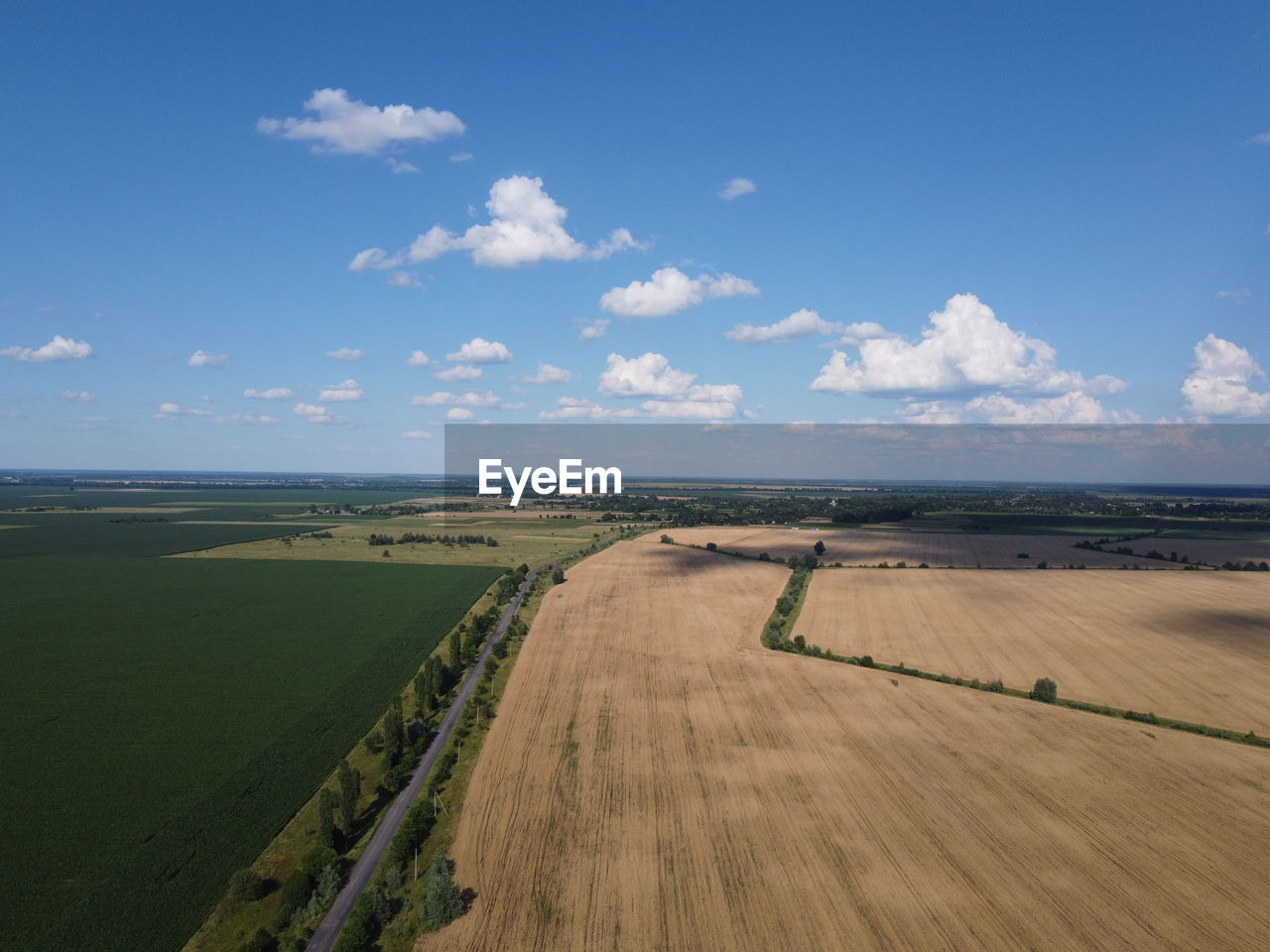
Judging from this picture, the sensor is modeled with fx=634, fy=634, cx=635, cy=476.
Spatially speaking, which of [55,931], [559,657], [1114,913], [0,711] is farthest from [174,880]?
[1114,913]

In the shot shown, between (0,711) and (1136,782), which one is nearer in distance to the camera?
(1136,782)

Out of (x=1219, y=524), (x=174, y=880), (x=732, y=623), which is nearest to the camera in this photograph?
(x=174, y=880)

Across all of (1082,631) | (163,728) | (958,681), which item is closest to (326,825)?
(163,728)

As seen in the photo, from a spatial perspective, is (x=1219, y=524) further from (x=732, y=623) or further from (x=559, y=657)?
(x=559, y=657)

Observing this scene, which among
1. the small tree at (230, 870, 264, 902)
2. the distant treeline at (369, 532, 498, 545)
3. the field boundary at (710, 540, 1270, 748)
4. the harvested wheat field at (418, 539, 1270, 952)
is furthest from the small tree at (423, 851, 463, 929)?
the distant treeline at (369, 532, 498, 545)

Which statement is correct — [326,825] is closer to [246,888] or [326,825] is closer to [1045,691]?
[246,888]
